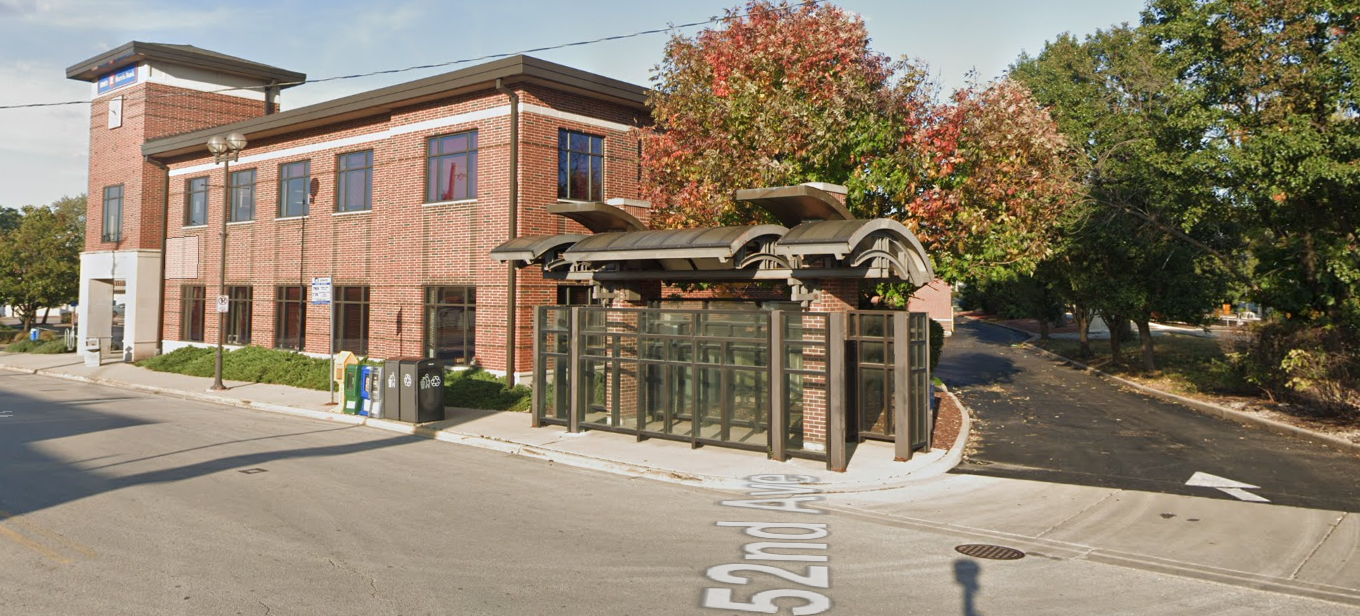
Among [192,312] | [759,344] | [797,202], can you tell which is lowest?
[759,344]

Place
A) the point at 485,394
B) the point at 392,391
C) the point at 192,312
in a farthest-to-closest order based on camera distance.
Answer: the point at 192,312 → the point at 485,394 → the point at 392,391

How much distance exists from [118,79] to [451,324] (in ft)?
70.5

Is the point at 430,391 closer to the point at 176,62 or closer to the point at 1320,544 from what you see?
the point at 1320,544

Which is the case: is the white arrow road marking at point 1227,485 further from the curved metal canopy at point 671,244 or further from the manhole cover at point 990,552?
the curved metal canopy at point 671,244

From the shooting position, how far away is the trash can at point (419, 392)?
54.2 feet

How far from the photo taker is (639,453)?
1329 centimetres

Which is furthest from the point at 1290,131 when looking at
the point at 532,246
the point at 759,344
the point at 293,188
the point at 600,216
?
the point at 293,188

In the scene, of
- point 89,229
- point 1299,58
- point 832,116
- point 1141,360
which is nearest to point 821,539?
point 832,116

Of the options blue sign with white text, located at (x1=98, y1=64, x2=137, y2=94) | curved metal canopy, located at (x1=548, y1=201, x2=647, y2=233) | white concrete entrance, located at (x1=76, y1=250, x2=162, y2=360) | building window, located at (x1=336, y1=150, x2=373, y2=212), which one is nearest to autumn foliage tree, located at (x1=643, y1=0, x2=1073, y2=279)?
curved metal canopy, located at (x1=548, y1=201, x2=647, y2=233)

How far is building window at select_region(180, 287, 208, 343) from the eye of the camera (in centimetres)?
3011

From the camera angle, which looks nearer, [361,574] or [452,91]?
[361,574]

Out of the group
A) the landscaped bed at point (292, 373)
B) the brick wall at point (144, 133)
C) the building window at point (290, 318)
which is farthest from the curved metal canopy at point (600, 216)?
the brick wall at point (144, 133)

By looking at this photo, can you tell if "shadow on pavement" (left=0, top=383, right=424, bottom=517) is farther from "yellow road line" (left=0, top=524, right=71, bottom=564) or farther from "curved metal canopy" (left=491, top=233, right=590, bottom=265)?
"curved metal canopy" (left=491, top=233, right=590, bottom=265)

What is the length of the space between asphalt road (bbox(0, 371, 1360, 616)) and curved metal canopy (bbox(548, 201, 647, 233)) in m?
5.12
